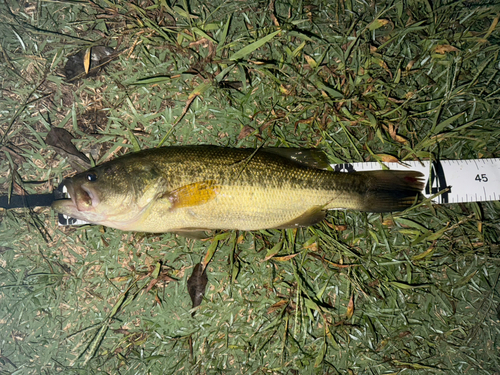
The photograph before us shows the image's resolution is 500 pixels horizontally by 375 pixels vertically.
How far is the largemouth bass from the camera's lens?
260cm

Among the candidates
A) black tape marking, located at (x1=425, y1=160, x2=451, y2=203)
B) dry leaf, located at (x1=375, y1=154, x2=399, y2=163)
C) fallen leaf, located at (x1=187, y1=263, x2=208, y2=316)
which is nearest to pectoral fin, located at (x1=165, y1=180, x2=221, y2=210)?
fallen leaf, located at (x1=187, y1=263, x2=208, y2=316)

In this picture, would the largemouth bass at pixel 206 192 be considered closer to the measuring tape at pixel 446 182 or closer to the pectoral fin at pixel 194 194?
the pectoral fin at pixel 194 194

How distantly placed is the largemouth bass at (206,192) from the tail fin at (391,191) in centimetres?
2

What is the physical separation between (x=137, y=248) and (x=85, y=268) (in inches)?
24.1

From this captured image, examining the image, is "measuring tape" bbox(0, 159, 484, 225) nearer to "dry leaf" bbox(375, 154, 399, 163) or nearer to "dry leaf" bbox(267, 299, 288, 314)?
"dry leaf" bbox(375, 154, 399, 163)

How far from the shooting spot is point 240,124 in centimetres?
314

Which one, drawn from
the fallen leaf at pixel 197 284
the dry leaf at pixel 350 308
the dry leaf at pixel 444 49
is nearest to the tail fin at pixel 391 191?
the dry leaf at pixel 350 308

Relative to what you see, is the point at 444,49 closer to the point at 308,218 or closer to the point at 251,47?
the point at 251,47

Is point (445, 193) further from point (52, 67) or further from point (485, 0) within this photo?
point (52, 67)

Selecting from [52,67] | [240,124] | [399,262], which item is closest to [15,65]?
[52,67]

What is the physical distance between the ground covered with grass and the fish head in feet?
1.88

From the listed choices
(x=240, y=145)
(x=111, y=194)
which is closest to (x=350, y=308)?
(x=240, y=145)

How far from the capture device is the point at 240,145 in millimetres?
3160

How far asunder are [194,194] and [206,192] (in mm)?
111
